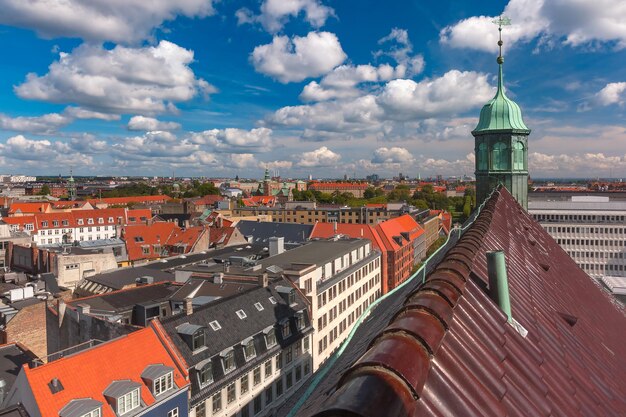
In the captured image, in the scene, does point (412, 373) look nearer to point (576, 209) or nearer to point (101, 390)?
point (101, 390)

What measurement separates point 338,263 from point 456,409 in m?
40.5

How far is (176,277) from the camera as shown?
3809 centimetres

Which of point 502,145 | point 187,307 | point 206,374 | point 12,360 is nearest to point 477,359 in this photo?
point 502,145

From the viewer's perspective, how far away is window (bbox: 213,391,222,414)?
23.1 meters

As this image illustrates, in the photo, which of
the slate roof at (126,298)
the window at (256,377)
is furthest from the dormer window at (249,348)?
the slate roof at (126,298)

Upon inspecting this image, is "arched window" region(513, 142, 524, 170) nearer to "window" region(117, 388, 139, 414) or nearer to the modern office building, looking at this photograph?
"window" region(117, 388, 139, 414)

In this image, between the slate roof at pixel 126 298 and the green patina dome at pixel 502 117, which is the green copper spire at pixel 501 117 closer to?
the green patina dome at pixel 502 117

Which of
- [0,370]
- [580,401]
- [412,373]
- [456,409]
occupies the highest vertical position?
[412,373]

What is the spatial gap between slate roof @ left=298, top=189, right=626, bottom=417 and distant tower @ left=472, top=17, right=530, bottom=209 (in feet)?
39.1

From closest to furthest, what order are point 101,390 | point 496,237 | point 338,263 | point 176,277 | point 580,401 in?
point 580,401 < point 496,237 < point 101,390 < point 176,277 < point 338,263

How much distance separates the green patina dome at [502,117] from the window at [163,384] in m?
17.5

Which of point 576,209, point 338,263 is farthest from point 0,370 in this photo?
point 576,209

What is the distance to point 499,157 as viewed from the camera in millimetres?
18891

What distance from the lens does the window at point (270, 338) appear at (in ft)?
90.4
